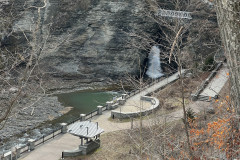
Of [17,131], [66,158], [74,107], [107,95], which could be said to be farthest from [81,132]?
[107,95]

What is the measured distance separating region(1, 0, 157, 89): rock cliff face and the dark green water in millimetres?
6554

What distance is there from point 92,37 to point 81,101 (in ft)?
43.0

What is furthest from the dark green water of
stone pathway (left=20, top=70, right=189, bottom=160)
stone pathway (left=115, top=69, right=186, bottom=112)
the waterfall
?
the waterfall

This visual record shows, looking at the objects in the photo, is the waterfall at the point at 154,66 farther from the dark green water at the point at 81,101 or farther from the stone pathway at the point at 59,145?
the stone pathway at the point at 59,145

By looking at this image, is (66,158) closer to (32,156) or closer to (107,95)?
(32,156)

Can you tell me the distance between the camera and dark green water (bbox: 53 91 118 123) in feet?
104

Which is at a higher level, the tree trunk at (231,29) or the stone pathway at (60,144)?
the tree trunk at (231,29)

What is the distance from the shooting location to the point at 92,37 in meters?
46.6

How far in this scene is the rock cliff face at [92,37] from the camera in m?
46.0

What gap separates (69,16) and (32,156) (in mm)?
30018

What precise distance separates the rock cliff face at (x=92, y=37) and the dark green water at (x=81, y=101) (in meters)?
6.55

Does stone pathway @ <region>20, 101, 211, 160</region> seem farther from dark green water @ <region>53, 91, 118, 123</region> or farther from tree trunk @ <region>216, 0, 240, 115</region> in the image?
tree trunk @ <region>216, 0, 240, 115</region>

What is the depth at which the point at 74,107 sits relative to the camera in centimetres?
3425

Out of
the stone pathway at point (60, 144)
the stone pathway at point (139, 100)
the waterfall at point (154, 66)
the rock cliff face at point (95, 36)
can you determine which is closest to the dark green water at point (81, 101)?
the stone pathway at point (139, 100)
